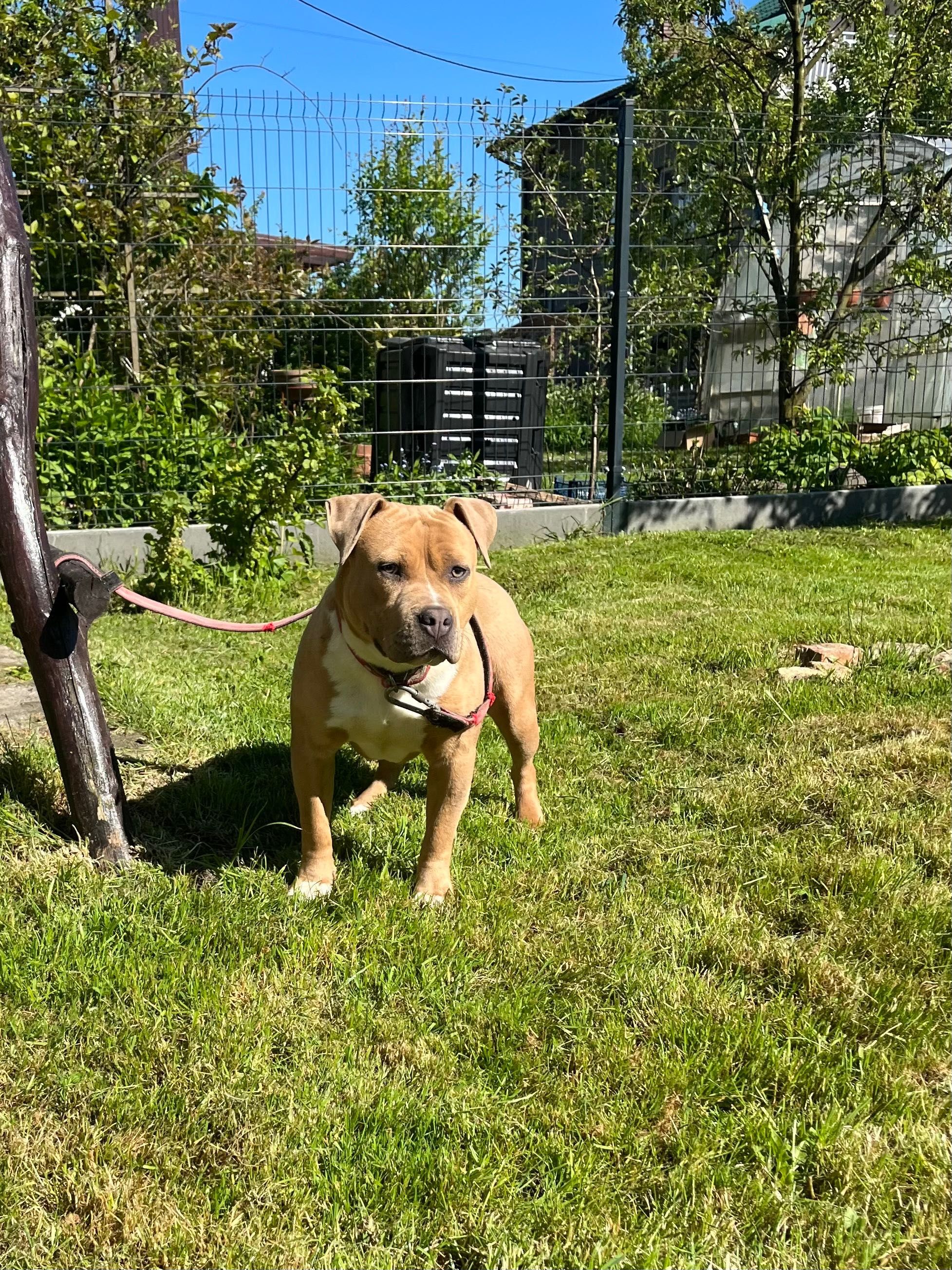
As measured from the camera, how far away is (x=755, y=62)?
9906 mm

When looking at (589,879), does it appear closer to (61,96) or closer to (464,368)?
(464,368)

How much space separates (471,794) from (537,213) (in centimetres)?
725

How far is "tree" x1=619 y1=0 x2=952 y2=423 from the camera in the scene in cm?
939

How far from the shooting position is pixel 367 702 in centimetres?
285

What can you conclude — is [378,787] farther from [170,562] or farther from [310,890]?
[170,562]

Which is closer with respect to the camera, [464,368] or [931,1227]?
[931,1227]

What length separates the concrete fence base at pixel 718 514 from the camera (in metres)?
8.90

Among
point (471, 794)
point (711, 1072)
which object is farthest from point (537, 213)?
point (711, 1072)

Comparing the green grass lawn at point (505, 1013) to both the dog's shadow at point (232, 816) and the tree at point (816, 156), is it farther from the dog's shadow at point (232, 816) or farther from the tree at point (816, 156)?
the tree at point (816, 156)

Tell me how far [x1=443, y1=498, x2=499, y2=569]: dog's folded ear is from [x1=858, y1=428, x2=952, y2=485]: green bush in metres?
7.99

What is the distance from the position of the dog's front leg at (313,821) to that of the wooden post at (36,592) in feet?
1.96

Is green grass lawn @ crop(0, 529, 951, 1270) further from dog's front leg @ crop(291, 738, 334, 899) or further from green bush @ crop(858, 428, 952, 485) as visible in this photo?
green bush @ crop(858, 428, 952, 485)

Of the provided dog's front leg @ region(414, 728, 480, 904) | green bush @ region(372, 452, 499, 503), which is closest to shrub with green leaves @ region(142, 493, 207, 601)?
green bush @ region(372, 452, 499, 503)

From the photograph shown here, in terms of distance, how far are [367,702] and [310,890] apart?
0.60 m
